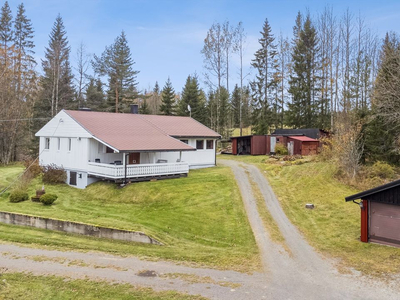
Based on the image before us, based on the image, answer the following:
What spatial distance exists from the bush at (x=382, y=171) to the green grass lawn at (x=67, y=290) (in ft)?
56.7

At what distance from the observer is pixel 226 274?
936 cm

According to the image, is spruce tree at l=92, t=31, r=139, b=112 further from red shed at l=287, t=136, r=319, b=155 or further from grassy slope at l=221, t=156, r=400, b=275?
grassy slope at l=221, t=156, r=400, b=275

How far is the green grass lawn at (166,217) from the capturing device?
1141 cm

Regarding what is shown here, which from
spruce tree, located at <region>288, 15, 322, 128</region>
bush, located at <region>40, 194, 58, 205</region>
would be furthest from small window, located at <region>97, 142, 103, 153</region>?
spruce tree, located at <region>288, 15, 322, 128</region>

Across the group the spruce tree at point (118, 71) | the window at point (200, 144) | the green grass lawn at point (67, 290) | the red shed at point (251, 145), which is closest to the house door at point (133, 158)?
the window at point (200, 144)

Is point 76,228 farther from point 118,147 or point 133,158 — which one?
point 133,158

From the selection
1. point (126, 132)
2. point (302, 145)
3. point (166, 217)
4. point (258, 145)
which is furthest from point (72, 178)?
point (302, 145)

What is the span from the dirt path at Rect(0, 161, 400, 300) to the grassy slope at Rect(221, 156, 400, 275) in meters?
1.15

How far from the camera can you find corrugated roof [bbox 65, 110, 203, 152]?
68.2 feet

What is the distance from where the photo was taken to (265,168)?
80.5 feet

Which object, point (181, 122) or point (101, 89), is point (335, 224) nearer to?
point (181, 122)

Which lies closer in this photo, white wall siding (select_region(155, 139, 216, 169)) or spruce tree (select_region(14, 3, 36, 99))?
white wall siding (select_region(155, 139, 216, 169))

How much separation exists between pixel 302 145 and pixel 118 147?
18.4 meters

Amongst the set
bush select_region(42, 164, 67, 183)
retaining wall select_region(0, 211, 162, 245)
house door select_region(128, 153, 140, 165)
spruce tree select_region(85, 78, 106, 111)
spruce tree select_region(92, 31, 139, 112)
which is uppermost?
spruce tree select_region(92, 31, 139, 112)
